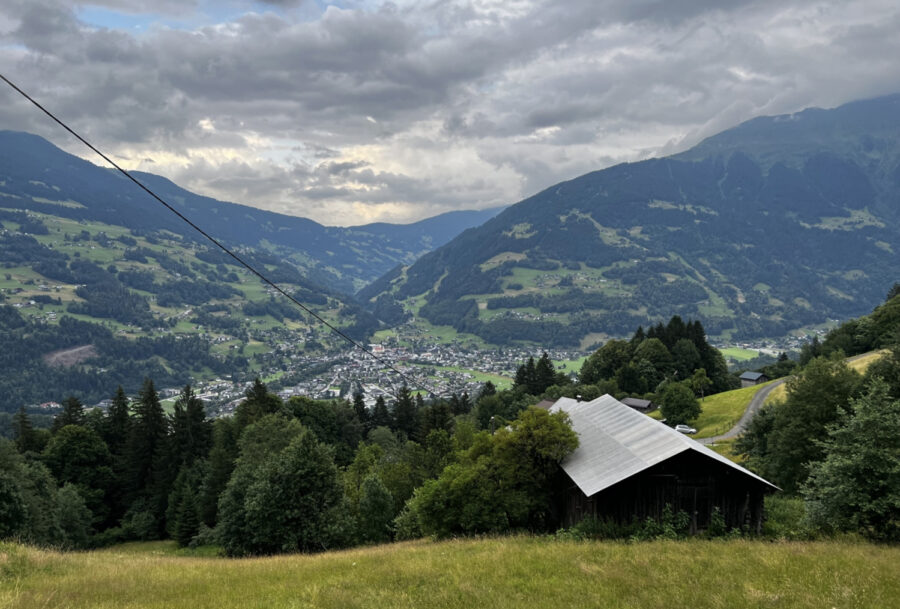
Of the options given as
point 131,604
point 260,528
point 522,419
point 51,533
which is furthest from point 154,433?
point 131,604

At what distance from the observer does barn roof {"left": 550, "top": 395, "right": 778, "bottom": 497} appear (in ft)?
71.6

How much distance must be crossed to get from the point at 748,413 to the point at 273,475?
60.0 metres

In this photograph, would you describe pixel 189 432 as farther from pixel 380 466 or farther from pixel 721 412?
pixel 721 412

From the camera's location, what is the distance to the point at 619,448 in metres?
24.9

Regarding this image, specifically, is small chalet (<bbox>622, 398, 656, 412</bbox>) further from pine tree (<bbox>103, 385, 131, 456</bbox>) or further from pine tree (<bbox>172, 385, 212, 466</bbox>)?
pine tree (<bbox>103, 385, 131, 456</bbox>)

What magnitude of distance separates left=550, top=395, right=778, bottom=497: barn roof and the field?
4.87m

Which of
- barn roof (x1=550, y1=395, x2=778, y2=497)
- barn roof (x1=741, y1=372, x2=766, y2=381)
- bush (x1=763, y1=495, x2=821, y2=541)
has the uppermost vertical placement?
barn roof (x1=550, y1=395, x2=778, y2=497)

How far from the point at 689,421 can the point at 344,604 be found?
212 feet

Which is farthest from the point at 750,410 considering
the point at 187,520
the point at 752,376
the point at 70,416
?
the point at 70,416

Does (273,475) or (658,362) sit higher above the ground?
(273,475)

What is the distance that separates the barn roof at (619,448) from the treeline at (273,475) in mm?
1557

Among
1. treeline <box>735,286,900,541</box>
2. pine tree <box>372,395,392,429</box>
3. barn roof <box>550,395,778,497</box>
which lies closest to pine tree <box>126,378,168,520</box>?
pine tree <box>372,395,392,429</box>

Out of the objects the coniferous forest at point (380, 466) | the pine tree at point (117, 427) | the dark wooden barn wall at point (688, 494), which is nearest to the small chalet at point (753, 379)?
the coniferous forest at point (380, 466)

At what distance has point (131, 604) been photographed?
1112 centimetres
